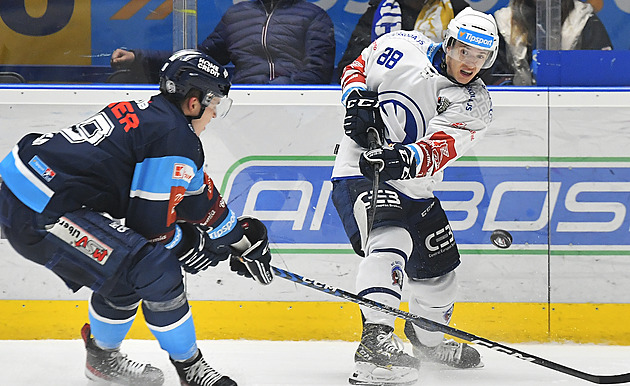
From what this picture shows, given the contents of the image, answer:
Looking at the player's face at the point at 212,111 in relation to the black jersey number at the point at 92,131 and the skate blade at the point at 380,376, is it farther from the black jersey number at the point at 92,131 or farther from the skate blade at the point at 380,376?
the skate blade at the point at 380,376

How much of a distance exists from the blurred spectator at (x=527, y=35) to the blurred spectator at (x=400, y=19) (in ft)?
0.68

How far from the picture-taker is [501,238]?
3146 mm

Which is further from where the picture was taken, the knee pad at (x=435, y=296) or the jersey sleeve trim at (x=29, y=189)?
the knee pad at (x=435, y=296)

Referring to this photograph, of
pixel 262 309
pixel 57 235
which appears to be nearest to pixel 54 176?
pixel 57 235

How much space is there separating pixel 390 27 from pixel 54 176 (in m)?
1.66

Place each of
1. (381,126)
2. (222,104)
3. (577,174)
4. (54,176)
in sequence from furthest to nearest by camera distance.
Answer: (577,174) < (381,126) < (222,104) < (54,176)

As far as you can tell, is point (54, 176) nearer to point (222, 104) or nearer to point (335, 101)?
point (222, 104)

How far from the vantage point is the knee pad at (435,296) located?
9.24ft

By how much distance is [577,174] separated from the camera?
123 inches

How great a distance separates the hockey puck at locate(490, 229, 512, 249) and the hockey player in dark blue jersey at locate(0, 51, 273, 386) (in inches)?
51.3

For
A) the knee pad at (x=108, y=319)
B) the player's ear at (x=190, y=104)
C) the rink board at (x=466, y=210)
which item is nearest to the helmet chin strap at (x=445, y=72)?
the rink board at (x=466, y=210)

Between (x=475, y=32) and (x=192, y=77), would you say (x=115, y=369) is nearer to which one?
(x=192, y=77)

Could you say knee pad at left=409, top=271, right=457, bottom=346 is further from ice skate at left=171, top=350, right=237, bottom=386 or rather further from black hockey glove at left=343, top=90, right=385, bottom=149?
ice skate at left=171, top=350, right=237, bottom=386

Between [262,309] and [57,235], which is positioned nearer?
[57,235]
